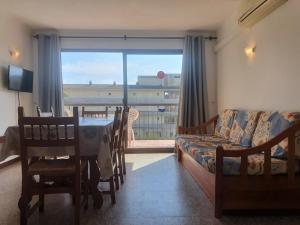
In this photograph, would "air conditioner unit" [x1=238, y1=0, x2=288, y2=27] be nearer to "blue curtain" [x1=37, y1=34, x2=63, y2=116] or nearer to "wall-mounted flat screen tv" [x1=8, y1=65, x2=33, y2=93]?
"blue curtain" [x1=37, y1=34, x2=63, y2=116]

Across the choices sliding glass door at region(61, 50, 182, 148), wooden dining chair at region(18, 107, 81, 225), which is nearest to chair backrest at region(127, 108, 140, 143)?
sliding glass door at region(61, 50, 182, 148)

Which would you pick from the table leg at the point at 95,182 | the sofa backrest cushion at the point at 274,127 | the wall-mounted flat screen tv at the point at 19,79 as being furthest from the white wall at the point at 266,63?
the wall-mounted flat screen tv at the point at 19,79

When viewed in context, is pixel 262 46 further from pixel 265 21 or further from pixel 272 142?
pixel 272 142

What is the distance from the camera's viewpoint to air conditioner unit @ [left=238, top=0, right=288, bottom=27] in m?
3.17

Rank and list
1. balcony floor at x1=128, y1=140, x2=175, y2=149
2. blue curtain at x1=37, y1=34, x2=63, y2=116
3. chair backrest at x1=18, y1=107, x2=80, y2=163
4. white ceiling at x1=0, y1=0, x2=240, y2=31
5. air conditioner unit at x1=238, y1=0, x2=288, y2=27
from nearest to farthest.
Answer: chair backrest at x1=18, y1=107, x2=80, y2=163 < air conditioner unit at x1=238, y1=0, x2=288, y2=27 < white ceiling at x1=0, y1=0, x2=240, y2=31 < blue curtain at x1=37, y1=34, x2=63, y2=116 < balcony floor at x1=128, y1=140, x2=175, y2=149

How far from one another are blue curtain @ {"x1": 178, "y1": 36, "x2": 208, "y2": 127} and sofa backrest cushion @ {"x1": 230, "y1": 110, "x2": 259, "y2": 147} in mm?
1462

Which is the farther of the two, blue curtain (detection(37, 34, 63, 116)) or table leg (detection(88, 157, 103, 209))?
blue curtain (detection(37, 34, 63, 116))

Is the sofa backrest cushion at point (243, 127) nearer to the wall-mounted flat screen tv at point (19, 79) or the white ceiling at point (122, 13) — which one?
the white ceiling at point (122, 13)

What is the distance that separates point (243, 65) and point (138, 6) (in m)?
1.76

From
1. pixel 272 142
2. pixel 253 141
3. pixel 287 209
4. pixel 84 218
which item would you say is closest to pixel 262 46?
pixel 253 141

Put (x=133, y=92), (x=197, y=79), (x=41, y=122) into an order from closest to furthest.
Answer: (x=41, y=122) < (x=197, y=79) < (x=133, y=92)

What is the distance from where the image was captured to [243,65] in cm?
430

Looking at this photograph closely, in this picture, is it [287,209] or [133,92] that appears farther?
[133,92]

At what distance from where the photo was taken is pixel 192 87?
5598mm
